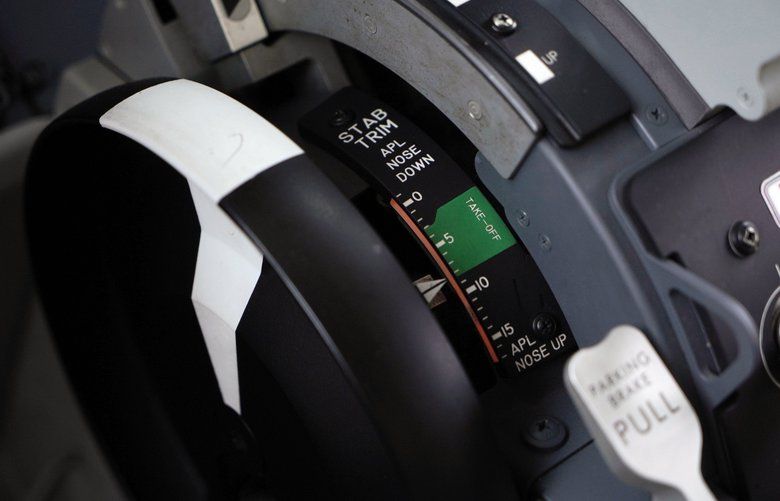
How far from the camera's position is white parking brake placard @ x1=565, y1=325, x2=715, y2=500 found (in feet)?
2.27

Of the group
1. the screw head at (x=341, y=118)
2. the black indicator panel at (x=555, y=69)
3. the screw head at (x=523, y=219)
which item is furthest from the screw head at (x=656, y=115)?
the screw head at (x=341, y=118)

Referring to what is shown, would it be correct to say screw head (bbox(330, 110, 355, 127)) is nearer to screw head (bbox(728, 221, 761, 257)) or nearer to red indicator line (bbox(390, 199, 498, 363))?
red indicator line (bbox(390, 199, 498, 363))

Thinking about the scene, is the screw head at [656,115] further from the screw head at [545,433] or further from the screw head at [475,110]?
the screw head at [545,433]

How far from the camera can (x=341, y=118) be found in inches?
37.4

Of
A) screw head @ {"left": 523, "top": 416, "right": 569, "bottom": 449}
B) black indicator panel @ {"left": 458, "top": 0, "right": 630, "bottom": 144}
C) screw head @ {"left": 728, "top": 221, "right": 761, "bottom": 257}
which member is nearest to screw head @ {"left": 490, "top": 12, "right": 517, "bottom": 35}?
black indicator panel @ {"left": 458, "top": 0, "right": 630, "bottom": 144}

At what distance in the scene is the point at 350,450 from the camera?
0.83 m

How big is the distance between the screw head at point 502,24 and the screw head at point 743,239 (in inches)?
10.5

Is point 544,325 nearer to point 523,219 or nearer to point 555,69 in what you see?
point 523,219

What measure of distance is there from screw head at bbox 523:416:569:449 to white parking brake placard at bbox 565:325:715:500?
0.15 meters

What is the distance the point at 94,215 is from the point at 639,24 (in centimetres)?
67

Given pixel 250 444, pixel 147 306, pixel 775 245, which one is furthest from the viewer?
pixel 147 306

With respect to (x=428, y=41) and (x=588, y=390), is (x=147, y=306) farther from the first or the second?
(x=588, y=390)

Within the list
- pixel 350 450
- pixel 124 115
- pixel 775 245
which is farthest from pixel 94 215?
pixel 775 245

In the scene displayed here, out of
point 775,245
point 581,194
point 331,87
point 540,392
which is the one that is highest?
point 331,87
